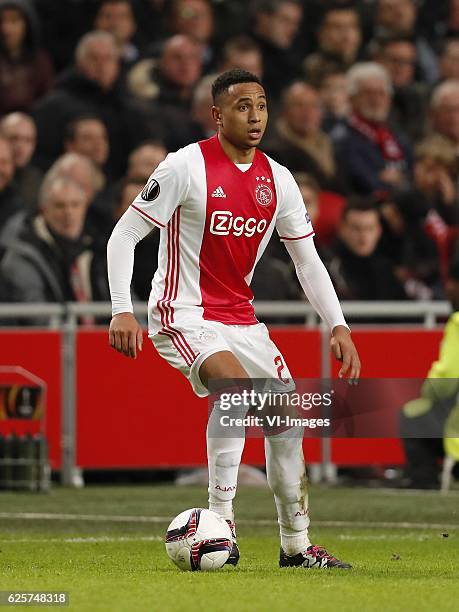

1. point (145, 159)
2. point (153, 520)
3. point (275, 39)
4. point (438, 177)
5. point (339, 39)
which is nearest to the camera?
point (153, 520)

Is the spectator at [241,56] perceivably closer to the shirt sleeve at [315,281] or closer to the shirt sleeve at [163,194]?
the shirt sleeve at [315,281]

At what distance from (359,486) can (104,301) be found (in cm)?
263

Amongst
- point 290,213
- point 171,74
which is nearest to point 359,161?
point 171,74

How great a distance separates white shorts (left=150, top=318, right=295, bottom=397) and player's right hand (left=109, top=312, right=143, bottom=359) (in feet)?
1.32

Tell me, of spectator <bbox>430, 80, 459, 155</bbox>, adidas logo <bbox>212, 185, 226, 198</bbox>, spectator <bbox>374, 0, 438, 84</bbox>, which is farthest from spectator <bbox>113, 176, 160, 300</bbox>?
adidas logo <bbox>212, 185, 226, 198</bbox>

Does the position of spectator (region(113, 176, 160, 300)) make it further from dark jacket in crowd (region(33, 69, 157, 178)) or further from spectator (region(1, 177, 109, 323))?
A: dark jacket in crowd (region(33, 69, 157, 178))

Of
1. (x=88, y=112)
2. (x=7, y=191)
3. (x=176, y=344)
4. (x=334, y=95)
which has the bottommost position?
(x=176, y=344)

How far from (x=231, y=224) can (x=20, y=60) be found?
9.03m

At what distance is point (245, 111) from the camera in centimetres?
775

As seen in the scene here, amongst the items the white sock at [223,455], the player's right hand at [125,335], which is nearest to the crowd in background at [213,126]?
the white sock at [223,455]

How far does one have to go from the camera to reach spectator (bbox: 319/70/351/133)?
17.5 metres

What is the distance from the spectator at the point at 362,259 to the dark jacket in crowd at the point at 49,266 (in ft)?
6.96

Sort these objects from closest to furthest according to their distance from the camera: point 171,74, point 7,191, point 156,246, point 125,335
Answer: point 125,335, point 156,246, point 7,191, point 171,74

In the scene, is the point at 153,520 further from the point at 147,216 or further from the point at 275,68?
the point at 275,68
